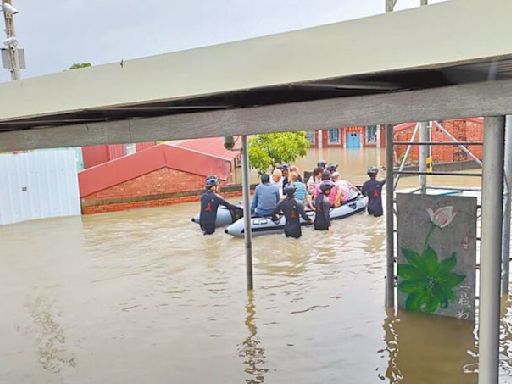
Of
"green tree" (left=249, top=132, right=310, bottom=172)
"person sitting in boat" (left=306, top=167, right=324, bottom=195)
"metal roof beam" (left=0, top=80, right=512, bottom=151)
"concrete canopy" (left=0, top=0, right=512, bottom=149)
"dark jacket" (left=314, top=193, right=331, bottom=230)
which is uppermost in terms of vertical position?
"concrete canopy" (left=0, top=0, right=512, bottom=149)

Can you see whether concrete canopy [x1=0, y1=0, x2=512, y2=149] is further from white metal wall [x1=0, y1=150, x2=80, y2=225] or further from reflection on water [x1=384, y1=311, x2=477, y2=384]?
white metal wall [x1=0, y1=150, x2=80, y2=225]

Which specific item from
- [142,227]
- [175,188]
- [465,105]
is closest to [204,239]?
[142,227]

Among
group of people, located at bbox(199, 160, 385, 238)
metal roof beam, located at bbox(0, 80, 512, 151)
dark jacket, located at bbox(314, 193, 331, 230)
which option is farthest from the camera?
dark jacket, located at bbox(314, 193, 331, 230)

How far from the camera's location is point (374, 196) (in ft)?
39.4

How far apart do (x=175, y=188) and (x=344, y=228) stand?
6669 millimetres

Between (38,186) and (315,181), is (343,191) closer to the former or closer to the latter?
(315,181)

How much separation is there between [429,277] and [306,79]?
15.0 feet

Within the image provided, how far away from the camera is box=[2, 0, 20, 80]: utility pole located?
464 inches

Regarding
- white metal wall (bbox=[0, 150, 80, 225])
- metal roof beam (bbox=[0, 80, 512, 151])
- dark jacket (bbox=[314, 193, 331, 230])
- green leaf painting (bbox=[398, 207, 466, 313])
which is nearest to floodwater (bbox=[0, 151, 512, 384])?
green leaf painting (bbox=[398, 207, 466, 313])

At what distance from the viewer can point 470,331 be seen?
17.7 feet

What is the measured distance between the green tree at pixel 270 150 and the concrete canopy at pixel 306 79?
1541 cm

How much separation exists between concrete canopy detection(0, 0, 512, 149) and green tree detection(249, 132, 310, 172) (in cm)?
1541

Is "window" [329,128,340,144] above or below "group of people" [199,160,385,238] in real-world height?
above

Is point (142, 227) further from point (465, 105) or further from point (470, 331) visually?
point (465, 105)
